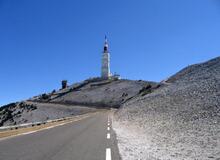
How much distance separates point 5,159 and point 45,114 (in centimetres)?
9429

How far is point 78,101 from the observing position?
141625 mm

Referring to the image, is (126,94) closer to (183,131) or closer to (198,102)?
(198,102)

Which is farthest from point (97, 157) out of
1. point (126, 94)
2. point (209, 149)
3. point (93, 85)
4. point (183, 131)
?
point (93, 85)

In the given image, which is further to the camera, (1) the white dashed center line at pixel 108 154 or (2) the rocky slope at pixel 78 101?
(2) the rocky slope at pixel 78 101

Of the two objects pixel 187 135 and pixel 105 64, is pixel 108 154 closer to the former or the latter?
pixel 187 135

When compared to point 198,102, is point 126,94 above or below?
above

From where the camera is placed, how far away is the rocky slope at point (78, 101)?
109 m

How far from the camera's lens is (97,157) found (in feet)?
43.9

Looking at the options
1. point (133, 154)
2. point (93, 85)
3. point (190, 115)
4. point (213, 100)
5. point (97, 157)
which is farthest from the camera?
point (93, 85)

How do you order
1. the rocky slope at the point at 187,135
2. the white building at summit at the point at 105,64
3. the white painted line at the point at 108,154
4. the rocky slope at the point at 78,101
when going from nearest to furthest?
the white painted line at the point at 108,154
the rocky slope at the point at 187,135
the rocky slope at the point at 78,101
the white building at summit at the point at 105,64

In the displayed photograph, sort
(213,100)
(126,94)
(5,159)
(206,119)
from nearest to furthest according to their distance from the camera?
(5,159) → (206,119) → (213,100) → (126,94)

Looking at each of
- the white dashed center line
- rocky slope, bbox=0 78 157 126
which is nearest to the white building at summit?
rocky slope, bbox=0 78 157 126

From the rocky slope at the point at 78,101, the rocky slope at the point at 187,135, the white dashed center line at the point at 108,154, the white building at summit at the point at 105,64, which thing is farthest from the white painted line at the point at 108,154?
the white building at summit at the point at 105,64

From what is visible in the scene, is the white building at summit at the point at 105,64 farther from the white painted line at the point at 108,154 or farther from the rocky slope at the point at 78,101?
the white painted line at the point at 108,154
